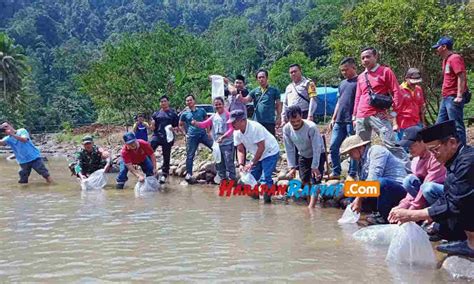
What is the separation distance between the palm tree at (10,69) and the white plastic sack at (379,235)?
4443cm

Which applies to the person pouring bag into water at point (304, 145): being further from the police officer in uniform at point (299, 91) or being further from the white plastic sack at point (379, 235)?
the white plastic sack at point (379, 235)

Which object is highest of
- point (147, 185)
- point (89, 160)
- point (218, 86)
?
point (218, 86)

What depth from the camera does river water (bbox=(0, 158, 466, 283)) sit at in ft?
12.7

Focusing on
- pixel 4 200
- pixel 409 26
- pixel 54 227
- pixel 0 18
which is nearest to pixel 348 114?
pixel 54 227

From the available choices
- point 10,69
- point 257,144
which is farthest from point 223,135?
point 10,69

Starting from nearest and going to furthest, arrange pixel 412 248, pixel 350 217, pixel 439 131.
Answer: pixel 439 131
pixel 412 248
pixel 350 217

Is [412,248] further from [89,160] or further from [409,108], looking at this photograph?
[89,160]

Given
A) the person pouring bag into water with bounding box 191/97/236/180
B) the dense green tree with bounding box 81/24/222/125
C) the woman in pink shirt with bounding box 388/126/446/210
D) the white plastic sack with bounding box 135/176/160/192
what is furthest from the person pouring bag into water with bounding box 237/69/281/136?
the dense green tree with bounding box 81/24/222/125

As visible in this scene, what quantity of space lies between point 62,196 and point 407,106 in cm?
493

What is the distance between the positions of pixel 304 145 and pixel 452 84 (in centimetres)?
193

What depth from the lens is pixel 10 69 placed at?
46.7 meters

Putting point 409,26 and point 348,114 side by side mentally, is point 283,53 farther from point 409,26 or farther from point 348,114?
point 348,114

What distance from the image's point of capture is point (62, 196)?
8211 mm

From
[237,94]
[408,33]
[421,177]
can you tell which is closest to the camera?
[421,177]
